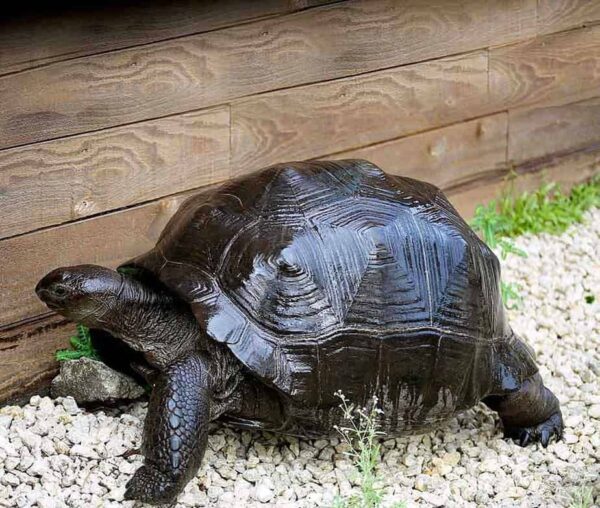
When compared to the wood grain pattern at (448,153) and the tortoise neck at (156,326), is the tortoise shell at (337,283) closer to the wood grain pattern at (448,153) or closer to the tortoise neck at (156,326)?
the tortoise neck at (156,326)

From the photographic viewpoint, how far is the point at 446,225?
3.90 m

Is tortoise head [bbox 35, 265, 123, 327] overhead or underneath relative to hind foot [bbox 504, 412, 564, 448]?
overhead

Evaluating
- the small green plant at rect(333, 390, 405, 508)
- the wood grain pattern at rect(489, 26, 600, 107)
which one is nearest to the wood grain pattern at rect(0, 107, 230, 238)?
the small green plant at rect(333, 390, 405, 508)

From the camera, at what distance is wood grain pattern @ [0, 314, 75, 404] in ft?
13.2

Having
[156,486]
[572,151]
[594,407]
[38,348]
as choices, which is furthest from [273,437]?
[572,151]

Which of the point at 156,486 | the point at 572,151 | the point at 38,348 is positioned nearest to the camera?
the point at 156,486

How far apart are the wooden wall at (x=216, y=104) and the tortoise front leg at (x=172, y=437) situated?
2.50ft

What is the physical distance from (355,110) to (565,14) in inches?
58.1

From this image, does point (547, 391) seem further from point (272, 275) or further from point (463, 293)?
point (272, 275)

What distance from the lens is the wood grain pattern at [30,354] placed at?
4.01 metres

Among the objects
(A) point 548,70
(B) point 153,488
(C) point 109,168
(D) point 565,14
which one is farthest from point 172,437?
(D) point 565,14

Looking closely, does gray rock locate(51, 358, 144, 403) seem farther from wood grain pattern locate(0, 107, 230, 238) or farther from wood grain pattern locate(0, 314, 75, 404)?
wood grain pattern locate(0, 107, 230, 238)

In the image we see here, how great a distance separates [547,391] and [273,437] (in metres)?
1.06

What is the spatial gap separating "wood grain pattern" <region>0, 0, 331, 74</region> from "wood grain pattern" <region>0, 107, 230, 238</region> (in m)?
0.32
